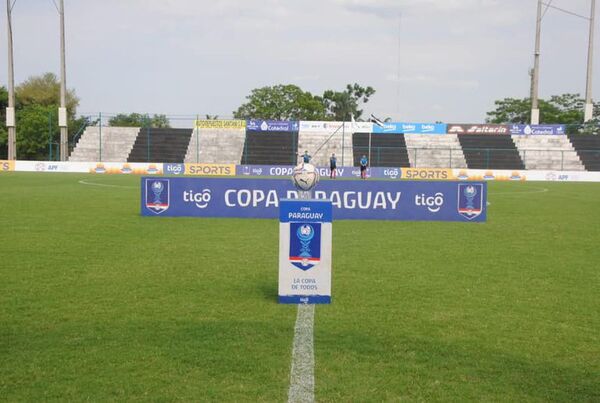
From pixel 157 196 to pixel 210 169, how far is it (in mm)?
29834

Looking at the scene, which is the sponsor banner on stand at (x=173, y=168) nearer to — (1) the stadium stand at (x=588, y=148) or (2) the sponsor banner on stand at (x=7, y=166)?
(2) the sponsor banner on stand at (x=7, y=166)

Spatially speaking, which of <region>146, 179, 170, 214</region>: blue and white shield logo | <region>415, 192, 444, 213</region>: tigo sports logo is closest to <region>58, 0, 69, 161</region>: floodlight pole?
<region>146, 179, 170, 214</region>: blue and white shield logo

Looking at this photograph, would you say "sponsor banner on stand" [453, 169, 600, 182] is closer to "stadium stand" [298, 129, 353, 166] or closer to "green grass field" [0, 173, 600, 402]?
"stadium stand" [298, 129, 353, 166]

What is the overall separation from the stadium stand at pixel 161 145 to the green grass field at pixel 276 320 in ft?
134

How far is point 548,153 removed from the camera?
52.4 m

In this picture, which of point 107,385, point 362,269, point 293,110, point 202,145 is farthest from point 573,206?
point 293,110

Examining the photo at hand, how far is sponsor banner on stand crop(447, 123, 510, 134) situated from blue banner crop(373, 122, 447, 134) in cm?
80

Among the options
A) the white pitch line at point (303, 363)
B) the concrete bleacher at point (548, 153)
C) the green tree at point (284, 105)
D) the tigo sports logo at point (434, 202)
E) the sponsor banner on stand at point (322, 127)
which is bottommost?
the white pitch line at point (303, 363)

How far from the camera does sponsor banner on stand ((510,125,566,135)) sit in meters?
54.7

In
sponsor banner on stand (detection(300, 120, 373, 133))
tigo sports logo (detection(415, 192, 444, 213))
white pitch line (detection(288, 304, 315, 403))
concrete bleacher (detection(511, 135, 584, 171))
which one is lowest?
white pitch line (detection(288, 304, 315, 403))

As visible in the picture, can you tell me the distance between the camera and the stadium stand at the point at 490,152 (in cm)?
5137

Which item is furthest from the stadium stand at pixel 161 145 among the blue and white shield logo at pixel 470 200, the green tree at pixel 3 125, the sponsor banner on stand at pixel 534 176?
the blue and white shield logo at pixel 470 200

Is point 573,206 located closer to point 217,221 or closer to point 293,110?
point 217,221

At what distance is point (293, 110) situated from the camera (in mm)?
85188
